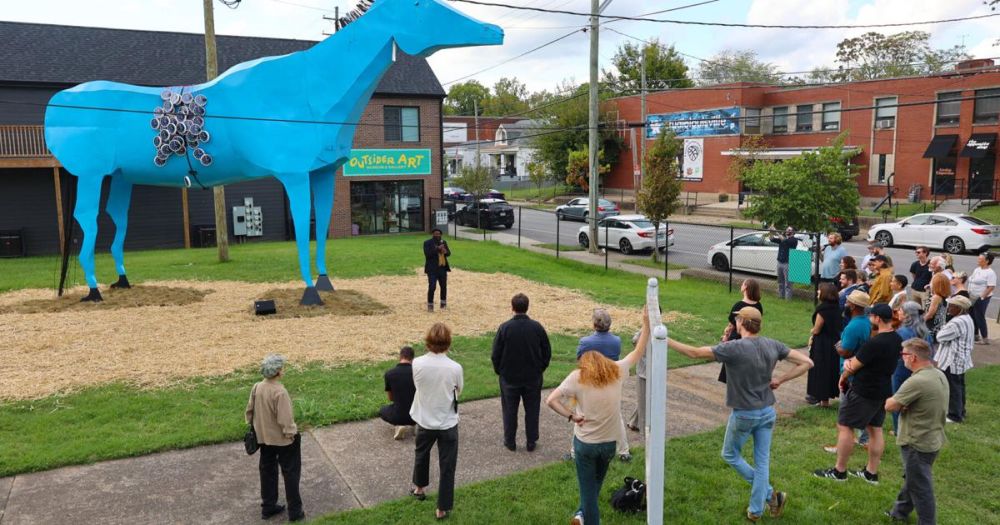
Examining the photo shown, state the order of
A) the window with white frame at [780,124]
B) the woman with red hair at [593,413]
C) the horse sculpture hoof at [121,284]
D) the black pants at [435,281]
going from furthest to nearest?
the window with white frame at [780,124]
the horse sculpture hoof at [121,284]
the black pants at [435,281]
the woman with red hair at [593,413]

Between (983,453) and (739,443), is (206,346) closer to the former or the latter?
(739,443)

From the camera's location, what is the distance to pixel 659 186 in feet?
70.7

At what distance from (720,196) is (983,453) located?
4009 cm

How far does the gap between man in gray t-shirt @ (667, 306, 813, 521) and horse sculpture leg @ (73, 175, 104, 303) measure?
40.8 ft

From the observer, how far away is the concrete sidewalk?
18.4 ft

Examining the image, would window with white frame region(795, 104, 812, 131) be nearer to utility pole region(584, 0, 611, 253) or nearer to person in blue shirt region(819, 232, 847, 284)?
utility pole region(584, 0, 611, 253)

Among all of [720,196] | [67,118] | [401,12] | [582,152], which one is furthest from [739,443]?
[582,152]

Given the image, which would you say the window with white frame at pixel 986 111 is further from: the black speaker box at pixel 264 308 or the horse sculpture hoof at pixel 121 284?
the horse sculpture hoof at pixel 121 284

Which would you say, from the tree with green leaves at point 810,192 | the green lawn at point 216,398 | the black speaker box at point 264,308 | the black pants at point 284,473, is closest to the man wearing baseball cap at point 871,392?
the green lawn at point 216,398

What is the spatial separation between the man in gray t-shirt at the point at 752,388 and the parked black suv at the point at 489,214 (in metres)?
28.9

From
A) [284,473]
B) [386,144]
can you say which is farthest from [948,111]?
[284,473]

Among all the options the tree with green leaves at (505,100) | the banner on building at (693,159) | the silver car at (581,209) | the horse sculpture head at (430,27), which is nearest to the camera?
the horse sculpture head at (430,27)

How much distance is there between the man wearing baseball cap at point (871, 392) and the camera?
19.6ft

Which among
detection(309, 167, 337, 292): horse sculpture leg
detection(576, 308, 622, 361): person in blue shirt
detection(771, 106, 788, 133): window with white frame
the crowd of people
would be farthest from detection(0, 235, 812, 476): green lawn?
detection(771, 106, 788, 133): window with white frame
